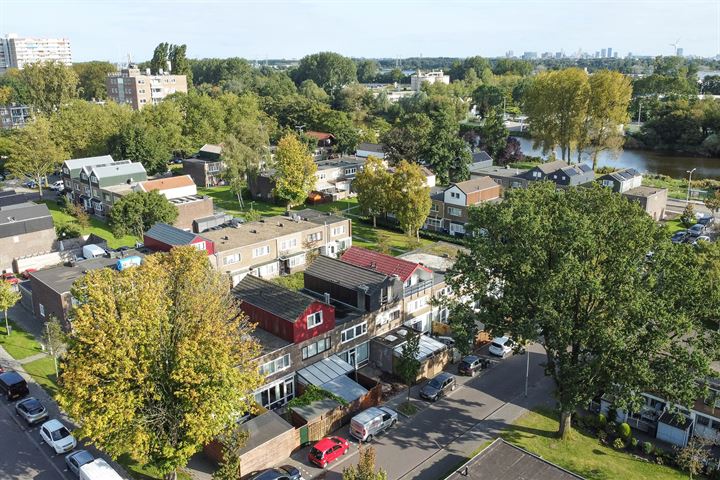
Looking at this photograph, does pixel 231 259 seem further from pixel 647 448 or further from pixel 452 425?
pixel 647 448

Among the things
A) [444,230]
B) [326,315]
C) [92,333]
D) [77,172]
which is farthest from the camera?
[77,172]

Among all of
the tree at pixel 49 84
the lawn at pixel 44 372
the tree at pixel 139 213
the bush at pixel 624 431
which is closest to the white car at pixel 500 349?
the bush at pixel 624 431

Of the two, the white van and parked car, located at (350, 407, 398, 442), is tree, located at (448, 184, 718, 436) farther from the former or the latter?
the white van

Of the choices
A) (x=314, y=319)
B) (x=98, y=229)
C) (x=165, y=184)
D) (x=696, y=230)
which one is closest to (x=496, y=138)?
(x=696, y=230)

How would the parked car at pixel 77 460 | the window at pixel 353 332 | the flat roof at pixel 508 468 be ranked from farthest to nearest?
1. the window at pixel 353 332
2. the parked car at pixel 77 460
3. the flat roof at pixel 508 468

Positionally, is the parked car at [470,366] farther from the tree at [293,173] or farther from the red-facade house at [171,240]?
the tree at [293,173]

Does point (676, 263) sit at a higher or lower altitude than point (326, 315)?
higher

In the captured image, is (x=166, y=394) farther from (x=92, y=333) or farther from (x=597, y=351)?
(x=597, y=351)

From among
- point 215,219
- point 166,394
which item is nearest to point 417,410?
point 166,394
